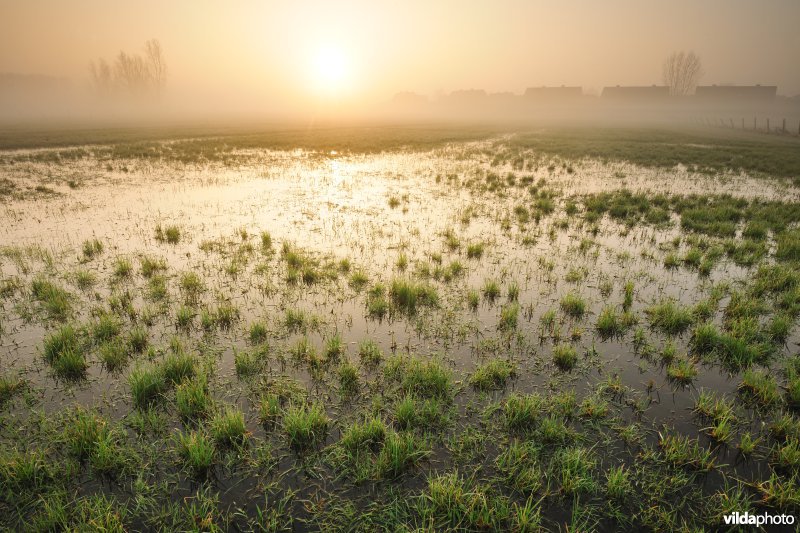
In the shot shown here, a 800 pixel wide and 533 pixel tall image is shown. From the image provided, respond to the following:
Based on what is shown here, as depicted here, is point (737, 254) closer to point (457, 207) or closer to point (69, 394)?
point (457, 207)

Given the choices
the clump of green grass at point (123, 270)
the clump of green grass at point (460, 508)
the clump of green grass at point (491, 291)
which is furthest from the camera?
the clump of green grass at point (123, 270)

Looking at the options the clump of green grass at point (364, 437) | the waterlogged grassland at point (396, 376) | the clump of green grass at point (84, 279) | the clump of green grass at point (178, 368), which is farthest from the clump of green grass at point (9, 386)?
the clump of green grass at point (364, 437)

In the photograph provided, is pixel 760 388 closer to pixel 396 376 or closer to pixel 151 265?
pixel 396 376

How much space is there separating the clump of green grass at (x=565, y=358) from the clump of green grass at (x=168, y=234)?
530 inches

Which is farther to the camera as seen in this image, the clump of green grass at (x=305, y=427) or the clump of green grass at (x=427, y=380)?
the clump of green grass at (x=427, y=380)

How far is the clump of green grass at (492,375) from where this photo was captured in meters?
6.50

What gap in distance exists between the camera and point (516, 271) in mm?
11359

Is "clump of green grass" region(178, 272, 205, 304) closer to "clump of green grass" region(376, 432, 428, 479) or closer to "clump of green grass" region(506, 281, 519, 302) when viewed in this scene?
"clump of green grass" region(376, 432, 428, 479)

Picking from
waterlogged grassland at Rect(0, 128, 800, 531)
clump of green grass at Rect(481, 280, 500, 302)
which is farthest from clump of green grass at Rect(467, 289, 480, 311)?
clump of green grass at Rect(481, 280, 500, 302)

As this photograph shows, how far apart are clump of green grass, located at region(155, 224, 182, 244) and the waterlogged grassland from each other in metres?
0.08

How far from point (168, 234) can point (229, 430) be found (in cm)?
1137

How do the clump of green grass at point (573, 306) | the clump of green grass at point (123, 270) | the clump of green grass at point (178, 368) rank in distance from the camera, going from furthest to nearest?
the clump of green grass at point (123, 270) → the clump of green grass at point (573, 306) → the clump of green grass at point (178, 368)

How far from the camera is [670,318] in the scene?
8.36 m

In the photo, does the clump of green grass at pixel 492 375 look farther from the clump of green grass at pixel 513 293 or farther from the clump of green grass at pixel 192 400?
the clump of green grass at pixel 192 400
